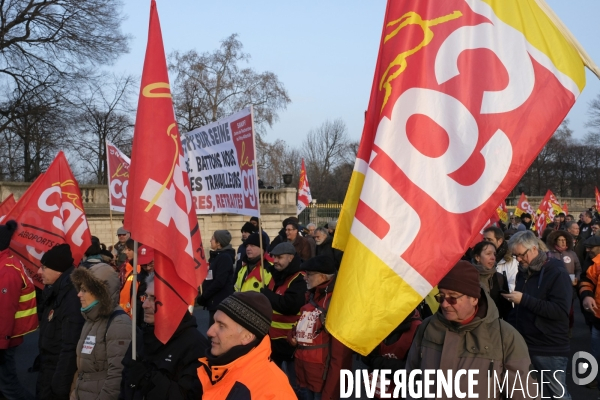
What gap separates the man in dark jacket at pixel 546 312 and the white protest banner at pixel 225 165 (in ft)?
11.0

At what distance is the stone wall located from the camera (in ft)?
74.1

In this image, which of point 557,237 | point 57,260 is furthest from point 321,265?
point 557,237

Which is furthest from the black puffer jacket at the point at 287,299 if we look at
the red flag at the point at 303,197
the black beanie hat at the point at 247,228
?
the red flag at the point at 303,197

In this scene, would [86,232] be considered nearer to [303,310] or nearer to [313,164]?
[303,310]

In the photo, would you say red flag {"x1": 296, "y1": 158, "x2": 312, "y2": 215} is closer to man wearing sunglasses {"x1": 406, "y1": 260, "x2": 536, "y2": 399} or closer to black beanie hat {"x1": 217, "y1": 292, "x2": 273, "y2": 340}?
man wearing sunglasses {"x1": 406, "y1": 260, "x2": 536, "y2": 399}

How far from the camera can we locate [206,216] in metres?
26.7

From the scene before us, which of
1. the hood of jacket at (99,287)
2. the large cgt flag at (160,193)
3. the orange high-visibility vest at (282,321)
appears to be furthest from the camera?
the orange high-visibility vest at (282,321)

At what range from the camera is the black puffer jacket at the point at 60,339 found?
4.88 meters

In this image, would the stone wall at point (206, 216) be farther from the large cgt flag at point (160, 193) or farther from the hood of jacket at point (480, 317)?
the hood of jacket at point (480, 317)

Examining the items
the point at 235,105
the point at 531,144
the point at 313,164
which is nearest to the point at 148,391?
the point at 531,144

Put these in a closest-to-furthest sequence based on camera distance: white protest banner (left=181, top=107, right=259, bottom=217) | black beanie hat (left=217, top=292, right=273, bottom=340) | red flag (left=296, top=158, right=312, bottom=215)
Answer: black beanie hat (left=217, top=292, right=273, bottom=340), white protest banner (left=181, top=107, right=259, bottom=217), red flag (left=296, top=158, right=312, bottom=215)

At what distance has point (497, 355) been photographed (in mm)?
3188

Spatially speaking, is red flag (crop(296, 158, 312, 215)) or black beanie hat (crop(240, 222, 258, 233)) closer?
black beanie hat (crop(240, 222, 258, 233))

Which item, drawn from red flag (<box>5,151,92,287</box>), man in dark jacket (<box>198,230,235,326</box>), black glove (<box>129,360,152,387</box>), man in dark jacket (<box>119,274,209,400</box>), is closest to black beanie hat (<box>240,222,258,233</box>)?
man in dark jacket (<box>198,230,235,326</box>)
